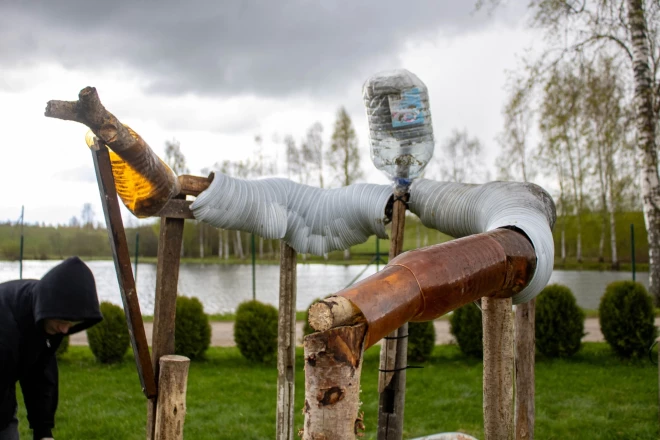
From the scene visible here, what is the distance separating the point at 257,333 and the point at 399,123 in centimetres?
579

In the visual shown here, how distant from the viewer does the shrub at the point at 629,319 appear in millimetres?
7594

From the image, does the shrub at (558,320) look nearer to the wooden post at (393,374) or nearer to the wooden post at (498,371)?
the wooden post at (393,374)

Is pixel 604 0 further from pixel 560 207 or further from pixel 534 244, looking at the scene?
pixel 560 207

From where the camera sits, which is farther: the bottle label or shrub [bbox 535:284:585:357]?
shrub [bbox 535:284:585:357]

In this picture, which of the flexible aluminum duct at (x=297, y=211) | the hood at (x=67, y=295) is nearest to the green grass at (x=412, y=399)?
the hood at (x=67, y=295)

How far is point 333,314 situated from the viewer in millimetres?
925

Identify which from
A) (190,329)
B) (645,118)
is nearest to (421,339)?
(190,329)

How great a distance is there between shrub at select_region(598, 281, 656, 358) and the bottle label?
6.42 metres

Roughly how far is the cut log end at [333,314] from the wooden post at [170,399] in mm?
1781

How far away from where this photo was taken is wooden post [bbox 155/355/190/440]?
2.52 meters

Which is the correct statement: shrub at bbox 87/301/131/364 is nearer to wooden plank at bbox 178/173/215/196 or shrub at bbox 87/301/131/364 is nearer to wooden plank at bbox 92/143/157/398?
wooden plank at bbox 92/143/157/398

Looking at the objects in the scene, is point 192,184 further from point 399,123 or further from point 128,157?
point 399,123

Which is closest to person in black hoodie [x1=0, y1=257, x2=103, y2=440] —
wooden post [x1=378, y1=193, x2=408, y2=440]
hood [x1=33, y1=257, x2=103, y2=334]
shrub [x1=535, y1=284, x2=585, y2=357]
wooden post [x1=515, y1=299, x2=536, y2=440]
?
hood [x1=33, y1=257, x2=103, y2=334]

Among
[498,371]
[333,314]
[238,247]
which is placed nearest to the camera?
[333,314]
